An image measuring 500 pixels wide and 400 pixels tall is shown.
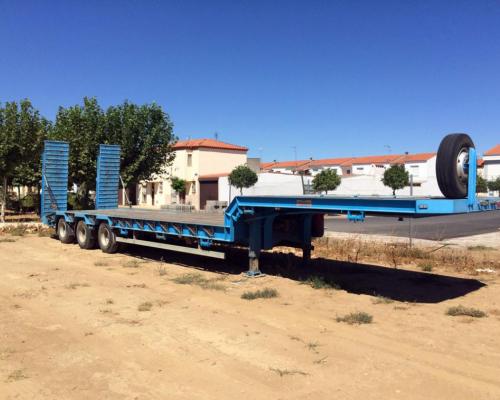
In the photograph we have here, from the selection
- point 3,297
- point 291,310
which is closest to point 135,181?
point 3,297

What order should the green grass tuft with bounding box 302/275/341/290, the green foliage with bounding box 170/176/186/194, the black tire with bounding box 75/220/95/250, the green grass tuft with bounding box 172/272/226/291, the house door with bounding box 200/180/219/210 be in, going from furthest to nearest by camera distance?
the green foliage with bounding box 170/176/186/194 → the house door with bounding box 200/180/219/210 → the black tire with bounding box 75/220/95/250 → the green grass tuft with bounding box 172/272/226/291 → the green grass tuft with bounding box 302/275/341/290

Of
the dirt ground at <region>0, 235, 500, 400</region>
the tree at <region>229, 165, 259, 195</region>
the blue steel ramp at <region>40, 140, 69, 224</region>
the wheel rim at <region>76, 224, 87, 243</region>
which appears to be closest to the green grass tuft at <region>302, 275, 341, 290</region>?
the dirt ground at <region>0, 235, 500, 400</region>

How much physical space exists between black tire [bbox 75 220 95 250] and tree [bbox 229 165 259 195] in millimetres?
29352

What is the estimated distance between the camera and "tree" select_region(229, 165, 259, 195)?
4406 centimetres

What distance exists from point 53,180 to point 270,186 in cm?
3294

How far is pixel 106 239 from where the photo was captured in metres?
13.8

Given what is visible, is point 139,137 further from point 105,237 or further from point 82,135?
point 105,237

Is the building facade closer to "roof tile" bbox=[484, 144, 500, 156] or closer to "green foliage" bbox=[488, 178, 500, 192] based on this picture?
"green foliage" bbox=[488, 178, 500, 192]

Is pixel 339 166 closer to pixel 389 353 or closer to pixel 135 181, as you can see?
pixel 135 181

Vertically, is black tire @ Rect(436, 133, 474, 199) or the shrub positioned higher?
black tire @ Rect(436, 133, 474, 199)

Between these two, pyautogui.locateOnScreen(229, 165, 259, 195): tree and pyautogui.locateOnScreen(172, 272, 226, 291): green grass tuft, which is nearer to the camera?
pyautogui.locateOnScreen(172, 272, 226, 291): green grass tuft

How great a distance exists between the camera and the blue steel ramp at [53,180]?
1716cm

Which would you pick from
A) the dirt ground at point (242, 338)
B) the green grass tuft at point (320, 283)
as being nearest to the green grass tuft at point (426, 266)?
the dirt ground at point (242, 338)

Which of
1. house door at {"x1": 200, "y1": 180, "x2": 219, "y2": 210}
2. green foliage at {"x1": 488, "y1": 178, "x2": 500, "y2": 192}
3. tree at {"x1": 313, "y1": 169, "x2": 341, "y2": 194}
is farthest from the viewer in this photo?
green foliage at {"x1": 488, "y1": 178, "x2": 500, "y2": 192}
